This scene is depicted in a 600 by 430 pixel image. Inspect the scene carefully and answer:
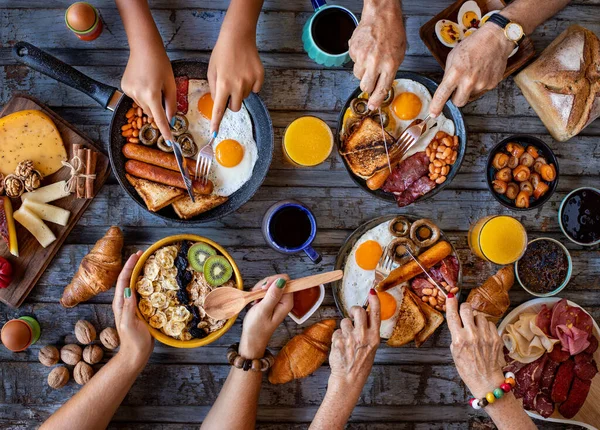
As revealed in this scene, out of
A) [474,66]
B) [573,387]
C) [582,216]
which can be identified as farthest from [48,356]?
[582,216]

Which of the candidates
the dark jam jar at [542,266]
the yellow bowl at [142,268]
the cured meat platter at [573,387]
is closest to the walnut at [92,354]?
the yellow bowl at [142,268]

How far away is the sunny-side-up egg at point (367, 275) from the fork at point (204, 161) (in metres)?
0.66

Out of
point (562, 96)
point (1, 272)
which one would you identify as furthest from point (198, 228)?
point (562, 96)

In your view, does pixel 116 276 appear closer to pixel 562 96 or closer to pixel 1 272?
pixel 1 272

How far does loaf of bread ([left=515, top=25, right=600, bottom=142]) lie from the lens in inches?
79.3

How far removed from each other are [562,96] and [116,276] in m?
1.88

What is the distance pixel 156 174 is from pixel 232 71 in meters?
0.48

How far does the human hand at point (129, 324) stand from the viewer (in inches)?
77.1

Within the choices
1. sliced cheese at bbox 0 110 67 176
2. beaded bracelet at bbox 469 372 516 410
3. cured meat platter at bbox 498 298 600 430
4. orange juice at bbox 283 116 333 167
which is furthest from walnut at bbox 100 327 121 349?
cured meat platter at bbox 498 298 600 430

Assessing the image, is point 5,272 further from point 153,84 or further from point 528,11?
point 528,11

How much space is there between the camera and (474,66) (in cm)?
177

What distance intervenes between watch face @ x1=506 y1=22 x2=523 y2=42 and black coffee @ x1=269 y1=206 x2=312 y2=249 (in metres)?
0.97

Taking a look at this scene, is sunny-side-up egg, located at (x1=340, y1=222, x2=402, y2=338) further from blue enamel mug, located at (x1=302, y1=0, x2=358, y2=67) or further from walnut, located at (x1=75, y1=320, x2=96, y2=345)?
walnut, located at (x1=75, y1=320, x2=96, y2=345)

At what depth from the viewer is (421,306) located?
6.90 feet
